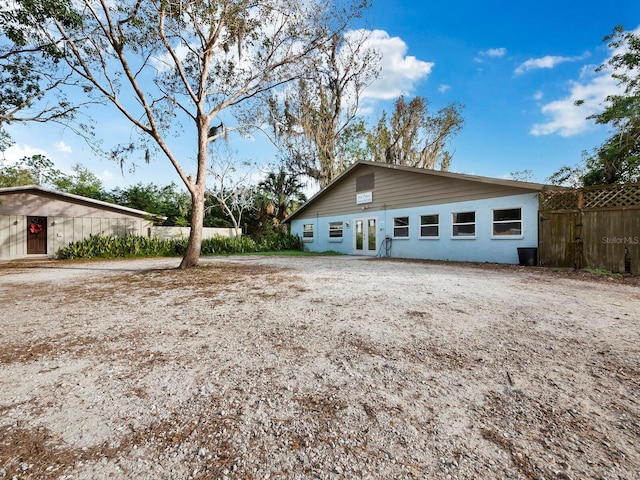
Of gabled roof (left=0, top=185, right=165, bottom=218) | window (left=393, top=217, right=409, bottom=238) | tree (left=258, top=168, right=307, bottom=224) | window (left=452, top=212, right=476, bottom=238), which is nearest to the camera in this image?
window (left=452, top=212, right=476, bottom=238)

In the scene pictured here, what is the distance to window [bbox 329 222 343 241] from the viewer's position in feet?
55.8

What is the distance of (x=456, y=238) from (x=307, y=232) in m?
10.2

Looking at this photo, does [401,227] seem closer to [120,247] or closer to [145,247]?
[145,247]

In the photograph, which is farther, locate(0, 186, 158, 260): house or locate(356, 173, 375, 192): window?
locate(356, 173, 375, 192): window

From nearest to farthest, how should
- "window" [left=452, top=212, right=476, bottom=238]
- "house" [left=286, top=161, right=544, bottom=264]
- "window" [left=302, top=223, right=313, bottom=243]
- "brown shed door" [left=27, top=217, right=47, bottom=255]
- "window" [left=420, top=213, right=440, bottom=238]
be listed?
1. "house" [left=286, top=161, right=544, bottom=264]
2. "window" [left=452, top=212, right=476, bottom=238]
3. "window" [left=420, top=213, right=440, bottom=238]
4. "brown shed door" [left=27, top=217, right=47, bottom=255]
5. "window" [left=302, top=223, right=313, bottom=243]

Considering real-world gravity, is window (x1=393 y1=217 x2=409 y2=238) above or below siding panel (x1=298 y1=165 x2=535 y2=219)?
below

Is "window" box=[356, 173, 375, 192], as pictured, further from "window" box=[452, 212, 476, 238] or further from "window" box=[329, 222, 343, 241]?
"window" box=[452, 212, 476, 238]

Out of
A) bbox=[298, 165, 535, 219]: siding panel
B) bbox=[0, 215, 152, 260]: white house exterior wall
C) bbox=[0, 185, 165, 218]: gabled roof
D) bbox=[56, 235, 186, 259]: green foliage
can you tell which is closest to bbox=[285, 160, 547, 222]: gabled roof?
bbox=[298, 165, 535, 219]: siding panel

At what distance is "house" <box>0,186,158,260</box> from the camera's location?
1295cm

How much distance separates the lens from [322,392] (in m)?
1.93

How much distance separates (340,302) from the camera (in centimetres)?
438

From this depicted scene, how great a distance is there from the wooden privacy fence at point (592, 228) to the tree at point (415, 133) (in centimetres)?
1432

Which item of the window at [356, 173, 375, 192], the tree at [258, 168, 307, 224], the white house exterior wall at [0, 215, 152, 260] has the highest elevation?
the tree at [258, 168, 307, 224]

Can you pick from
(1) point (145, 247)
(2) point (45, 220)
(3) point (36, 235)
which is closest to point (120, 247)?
(1) point (145, 247)
